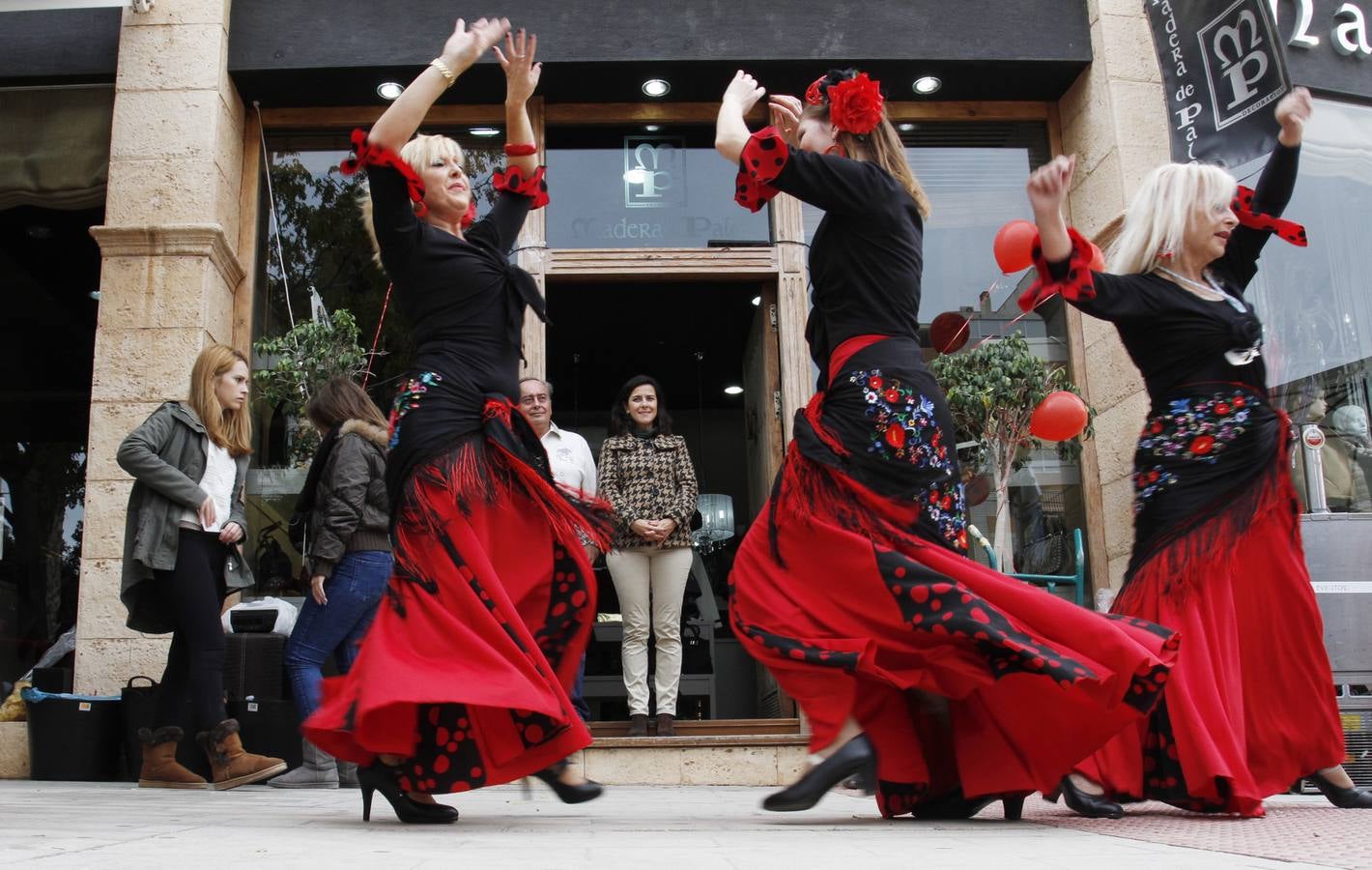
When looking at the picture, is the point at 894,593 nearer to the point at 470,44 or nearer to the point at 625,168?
the point at 470,44

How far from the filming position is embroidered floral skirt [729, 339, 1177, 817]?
250 cm

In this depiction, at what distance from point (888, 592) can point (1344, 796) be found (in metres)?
1.47

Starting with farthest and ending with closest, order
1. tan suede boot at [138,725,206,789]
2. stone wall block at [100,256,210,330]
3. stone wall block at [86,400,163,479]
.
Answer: stone wall block at [100,256,210,330] → stone wall block at [86,400,163,479] → tan suede boot at [138,725,206,789]

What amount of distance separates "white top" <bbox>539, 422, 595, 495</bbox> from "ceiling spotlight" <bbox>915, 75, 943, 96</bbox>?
297cm

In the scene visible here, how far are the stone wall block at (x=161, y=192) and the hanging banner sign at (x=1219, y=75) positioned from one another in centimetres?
515

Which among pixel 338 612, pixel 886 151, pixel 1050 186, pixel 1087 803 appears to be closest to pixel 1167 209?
pixel 1050 186

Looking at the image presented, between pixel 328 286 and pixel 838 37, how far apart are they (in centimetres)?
327

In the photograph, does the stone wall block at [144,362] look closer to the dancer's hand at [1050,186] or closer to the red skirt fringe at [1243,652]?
the dancer's hand at [1050,186]

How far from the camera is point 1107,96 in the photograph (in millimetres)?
6926

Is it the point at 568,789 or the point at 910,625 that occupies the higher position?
the point at 910,625

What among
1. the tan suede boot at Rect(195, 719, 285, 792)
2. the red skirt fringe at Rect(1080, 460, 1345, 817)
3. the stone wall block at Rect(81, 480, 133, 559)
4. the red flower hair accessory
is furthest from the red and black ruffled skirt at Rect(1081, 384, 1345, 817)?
the stone wall block at Rect(81, 480, 133, 559)

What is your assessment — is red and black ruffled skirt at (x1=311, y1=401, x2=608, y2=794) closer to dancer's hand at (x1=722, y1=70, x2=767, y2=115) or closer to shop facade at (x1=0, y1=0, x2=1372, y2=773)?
dancer's hand at (x1=722, y1=70, x2=767, y2=115)

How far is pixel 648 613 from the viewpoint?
6.09 metres

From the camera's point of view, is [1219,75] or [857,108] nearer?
[857,108]
